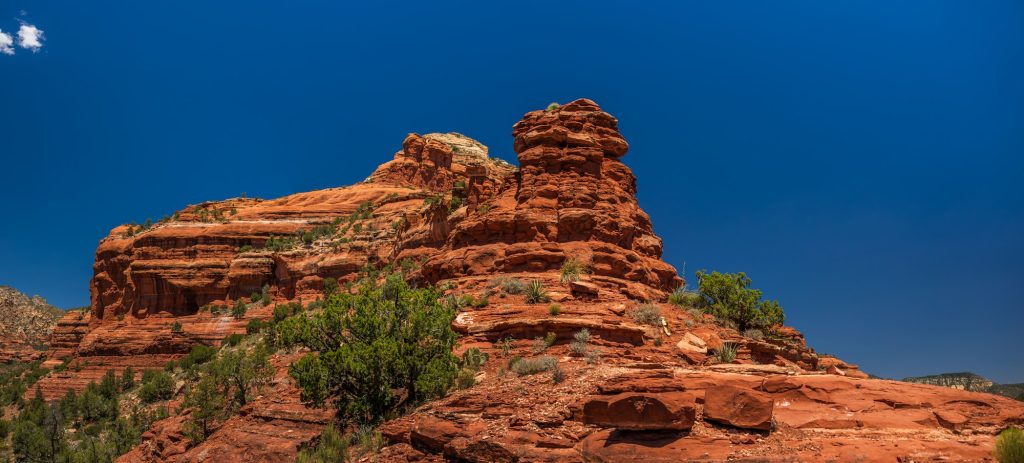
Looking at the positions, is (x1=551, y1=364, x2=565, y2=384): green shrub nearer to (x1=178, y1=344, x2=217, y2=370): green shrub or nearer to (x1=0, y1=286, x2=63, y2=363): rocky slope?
(x1=178, y1=344, x2=217, y2=370): green shrub

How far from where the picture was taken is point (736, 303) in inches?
984

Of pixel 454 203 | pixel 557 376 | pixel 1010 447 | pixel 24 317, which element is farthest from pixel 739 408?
pixel 24 317

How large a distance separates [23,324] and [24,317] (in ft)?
9.06

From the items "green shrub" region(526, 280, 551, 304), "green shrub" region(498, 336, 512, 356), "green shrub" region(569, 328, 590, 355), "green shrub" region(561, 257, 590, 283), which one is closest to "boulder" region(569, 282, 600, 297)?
"green shrub" region(561, 257, 590, 283)

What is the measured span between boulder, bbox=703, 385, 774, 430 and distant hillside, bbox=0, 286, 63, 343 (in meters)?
91.5

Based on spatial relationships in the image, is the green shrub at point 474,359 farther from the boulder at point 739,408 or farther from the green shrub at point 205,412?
the green shrub at point 205,412

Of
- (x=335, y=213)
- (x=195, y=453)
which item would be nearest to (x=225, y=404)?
(x=195, y=453)

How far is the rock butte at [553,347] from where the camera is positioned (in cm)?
1013

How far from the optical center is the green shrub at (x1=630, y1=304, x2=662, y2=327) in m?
20.7

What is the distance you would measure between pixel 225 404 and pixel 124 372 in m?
30.2

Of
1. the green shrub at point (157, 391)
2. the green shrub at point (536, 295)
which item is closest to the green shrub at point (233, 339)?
the green shrub at point (157, 391)

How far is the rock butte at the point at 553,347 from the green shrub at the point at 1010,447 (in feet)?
0.74

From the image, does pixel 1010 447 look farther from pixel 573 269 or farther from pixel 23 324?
pixel 23 324

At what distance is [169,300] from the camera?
53.8 m
